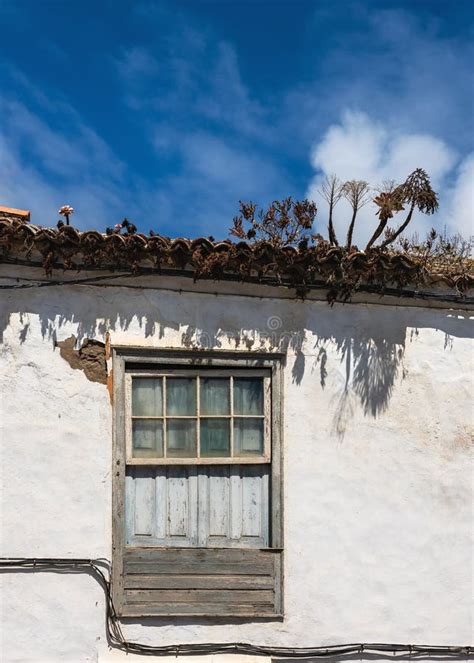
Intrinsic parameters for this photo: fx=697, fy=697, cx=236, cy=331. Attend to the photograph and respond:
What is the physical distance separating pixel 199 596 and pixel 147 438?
47.3 inches

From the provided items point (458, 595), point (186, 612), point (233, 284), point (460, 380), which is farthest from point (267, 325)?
point (458, 595)

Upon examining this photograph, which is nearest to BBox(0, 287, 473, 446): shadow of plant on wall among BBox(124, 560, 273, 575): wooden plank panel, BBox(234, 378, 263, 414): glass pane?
BBox(234, 378, 263, 414): glass pane

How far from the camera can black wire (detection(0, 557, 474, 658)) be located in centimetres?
486

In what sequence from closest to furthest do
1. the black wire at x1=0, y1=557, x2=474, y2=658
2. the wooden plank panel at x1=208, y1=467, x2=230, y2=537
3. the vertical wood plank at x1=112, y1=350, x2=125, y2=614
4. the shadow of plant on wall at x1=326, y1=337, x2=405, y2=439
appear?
the black wire at x1=0, y1=557, x2=474, y2=658 → the vertical wood plank at x1=112, y1=350, x2=125, y2=614 → the wooden plank panel at x1=208, y1=467, x2=230, y2=537 → the shadow of plant on wall at x1=326, y1=337, x2=405, y2=439

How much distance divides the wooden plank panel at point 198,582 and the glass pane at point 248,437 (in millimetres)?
903

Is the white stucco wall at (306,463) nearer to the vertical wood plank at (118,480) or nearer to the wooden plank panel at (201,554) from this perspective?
the vertical wood plank at (118,480)

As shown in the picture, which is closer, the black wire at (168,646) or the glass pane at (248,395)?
the black wire at (168,646)

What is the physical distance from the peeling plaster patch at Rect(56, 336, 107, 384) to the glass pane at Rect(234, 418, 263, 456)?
1.06 metres

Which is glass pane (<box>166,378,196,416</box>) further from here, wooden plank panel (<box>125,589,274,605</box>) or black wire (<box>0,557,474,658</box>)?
wooden plank panel (<box>125,589,274,605</box>)

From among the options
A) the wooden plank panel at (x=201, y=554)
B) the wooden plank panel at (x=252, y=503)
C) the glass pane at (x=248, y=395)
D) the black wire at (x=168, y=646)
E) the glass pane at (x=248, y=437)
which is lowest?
the black wire at (x=168, y=646)

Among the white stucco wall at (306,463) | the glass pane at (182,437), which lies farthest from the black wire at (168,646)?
the glass pane at (182,437)

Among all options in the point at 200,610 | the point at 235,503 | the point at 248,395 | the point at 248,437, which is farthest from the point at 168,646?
the point at 248,395

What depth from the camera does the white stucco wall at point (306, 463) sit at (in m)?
4.89

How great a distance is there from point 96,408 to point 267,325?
1.41m
